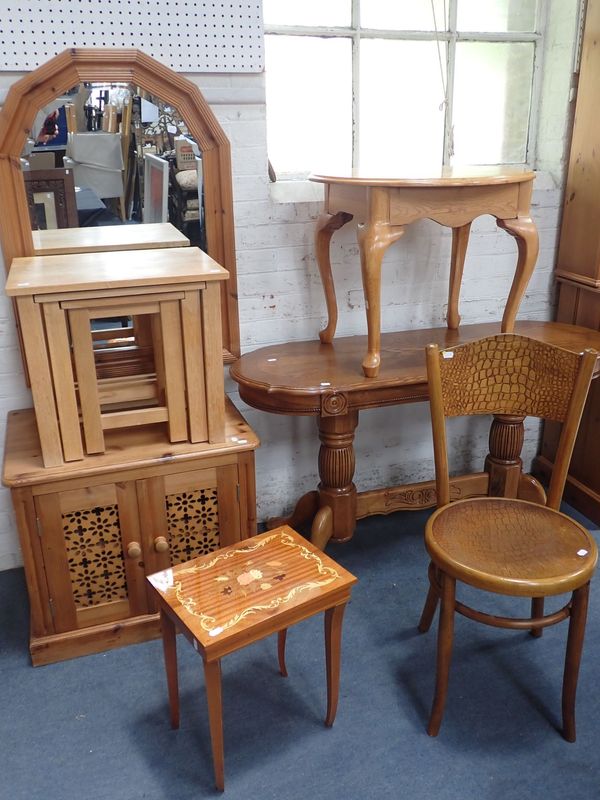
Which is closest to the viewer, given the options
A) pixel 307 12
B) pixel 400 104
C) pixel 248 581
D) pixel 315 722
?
pixel 248 581

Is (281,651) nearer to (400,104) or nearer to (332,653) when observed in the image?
(332,653)

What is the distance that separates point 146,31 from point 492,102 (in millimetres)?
1374

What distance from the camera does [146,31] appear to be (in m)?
2.08

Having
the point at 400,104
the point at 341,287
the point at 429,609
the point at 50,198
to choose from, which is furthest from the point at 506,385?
the point at 50,198

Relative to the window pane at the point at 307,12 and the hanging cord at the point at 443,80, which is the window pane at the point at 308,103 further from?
the hanging cord at the point at 443,80

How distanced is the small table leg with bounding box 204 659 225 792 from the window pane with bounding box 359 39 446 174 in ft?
5.84

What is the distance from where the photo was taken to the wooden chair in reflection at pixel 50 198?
2.12m

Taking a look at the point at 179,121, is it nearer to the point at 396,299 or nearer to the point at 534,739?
the point at 396,299

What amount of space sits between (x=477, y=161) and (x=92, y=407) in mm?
1824

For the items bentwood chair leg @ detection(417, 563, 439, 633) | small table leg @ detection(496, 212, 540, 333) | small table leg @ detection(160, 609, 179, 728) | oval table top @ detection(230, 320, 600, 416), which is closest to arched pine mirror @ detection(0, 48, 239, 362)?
oval table top @ detection(230, 320, 600, 416)

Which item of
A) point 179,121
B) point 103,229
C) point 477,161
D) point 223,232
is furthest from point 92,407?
point 477,161

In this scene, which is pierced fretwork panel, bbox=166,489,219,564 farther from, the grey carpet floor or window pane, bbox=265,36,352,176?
window pane, bbox=265,36,352,176

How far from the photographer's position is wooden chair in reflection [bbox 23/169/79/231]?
6.95ft

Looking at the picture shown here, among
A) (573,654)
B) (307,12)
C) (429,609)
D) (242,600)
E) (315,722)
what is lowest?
(315,722)
